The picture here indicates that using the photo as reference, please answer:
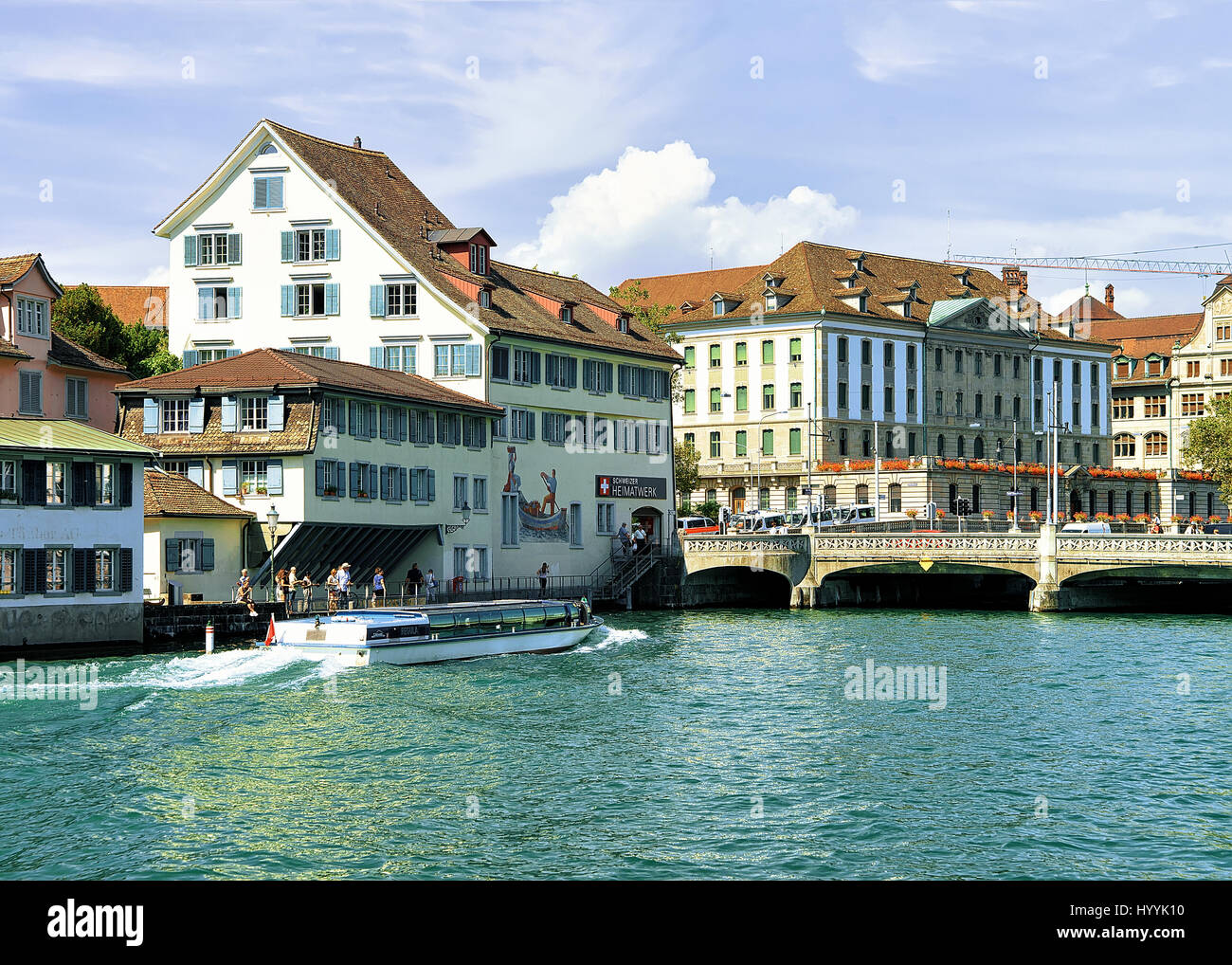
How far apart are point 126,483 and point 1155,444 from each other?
414 feet

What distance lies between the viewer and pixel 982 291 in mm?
142000

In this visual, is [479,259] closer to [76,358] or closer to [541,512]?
[541,512]

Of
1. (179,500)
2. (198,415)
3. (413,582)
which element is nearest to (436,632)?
(179,500)

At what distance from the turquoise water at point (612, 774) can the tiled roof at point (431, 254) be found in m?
29.7

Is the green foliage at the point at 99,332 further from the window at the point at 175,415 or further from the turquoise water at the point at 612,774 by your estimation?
the turquoise water at the point at 612,774

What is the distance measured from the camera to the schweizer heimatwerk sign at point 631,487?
8138cm

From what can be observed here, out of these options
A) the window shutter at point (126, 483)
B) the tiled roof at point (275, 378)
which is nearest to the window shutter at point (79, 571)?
the window shutter at point (126, 483)

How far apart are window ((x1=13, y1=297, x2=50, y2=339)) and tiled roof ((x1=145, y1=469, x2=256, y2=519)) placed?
491 inches

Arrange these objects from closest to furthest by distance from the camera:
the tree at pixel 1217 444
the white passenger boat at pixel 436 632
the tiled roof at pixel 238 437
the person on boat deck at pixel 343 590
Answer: the white passenger boat at pixel 436 632, the person on boat deck at pixel 343 590, the tiled roof at pixel 238 437, the tree at pixel 1217 444

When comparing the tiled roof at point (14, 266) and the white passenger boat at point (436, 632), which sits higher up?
the tiled roof at point (14, 266)

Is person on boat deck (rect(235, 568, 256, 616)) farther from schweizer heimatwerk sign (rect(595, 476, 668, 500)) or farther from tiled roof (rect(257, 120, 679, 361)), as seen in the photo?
schweizer heimatwerk sign (rect(595, 476, 668, 500))

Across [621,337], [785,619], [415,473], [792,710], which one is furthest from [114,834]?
[621,337]

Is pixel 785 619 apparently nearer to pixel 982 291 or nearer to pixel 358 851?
pixel 358 851
